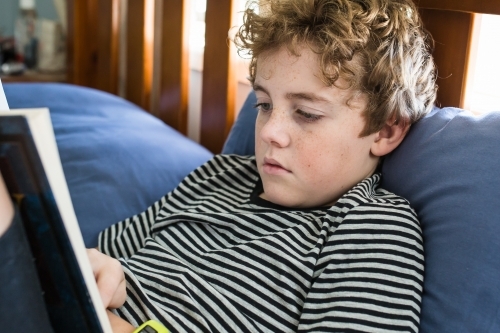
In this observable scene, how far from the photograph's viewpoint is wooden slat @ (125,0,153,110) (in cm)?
207

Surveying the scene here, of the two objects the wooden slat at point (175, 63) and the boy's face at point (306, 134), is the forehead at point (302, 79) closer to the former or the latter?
the boy's face at point (306, 134)

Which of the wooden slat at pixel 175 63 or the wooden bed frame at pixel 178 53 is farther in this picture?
the wooden slat at pixel 175 63

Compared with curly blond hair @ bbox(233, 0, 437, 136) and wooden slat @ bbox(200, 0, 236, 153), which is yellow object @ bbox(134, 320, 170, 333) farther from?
wooden slat @ bbox(200, 0, 236, 153)

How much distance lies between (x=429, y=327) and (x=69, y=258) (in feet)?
1.58

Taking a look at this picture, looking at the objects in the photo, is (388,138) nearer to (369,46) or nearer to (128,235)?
(369,46)

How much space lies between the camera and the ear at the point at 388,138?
39.1 inches

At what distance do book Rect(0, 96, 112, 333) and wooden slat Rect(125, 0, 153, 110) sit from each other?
162 cm

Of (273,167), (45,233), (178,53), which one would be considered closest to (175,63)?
(178,53)

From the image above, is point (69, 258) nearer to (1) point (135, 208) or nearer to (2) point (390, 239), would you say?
(2) point (390, 239)

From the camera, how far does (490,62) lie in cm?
131

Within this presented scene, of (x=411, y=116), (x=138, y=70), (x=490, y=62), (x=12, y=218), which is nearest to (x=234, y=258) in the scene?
(x=411, y=116)

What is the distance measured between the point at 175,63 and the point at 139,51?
0.31 m

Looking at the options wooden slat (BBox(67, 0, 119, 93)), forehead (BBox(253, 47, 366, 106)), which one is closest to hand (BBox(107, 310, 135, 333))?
forehead (BBox(253, 47, 366, 106))

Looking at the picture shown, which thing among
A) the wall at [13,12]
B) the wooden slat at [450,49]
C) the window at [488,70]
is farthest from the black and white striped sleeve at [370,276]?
the wall at [13,12]
